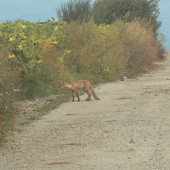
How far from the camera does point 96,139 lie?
7.00m

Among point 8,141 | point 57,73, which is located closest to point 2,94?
point 8,141

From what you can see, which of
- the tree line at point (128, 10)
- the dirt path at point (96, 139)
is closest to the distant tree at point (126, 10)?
the tree line at point (128, 10)

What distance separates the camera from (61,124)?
851 cm

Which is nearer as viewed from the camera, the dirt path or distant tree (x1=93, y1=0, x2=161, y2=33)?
the dirt path

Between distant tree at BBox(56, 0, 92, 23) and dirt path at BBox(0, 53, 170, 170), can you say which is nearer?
dirt path at BBox(0, 53, 170, 170)

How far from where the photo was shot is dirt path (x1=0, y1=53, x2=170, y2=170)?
5.66 meters

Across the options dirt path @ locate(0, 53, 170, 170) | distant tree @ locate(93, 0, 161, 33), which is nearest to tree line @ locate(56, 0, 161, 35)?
distant tree @ locate(93, 0, 161, 33)

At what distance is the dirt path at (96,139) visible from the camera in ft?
18.6

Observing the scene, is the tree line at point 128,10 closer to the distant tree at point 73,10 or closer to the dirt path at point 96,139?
the distant tree at point 73,10

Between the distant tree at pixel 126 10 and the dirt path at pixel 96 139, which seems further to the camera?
the distant tree at pixel 126 10

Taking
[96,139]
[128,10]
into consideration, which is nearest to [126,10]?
[128,10]

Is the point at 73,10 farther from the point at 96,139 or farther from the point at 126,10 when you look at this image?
the point at 96,139

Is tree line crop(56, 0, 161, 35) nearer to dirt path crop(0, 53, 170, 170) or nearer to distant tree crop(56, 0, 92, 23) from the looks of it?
distant tree crop(56, 0, 92, 23)

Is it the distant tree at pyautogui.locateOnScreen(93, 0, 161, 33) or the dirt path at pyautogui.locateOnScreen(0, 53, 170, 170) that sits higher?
the distant tree at pyautogui.locateOnScreen(93, 0, 161, 33)
